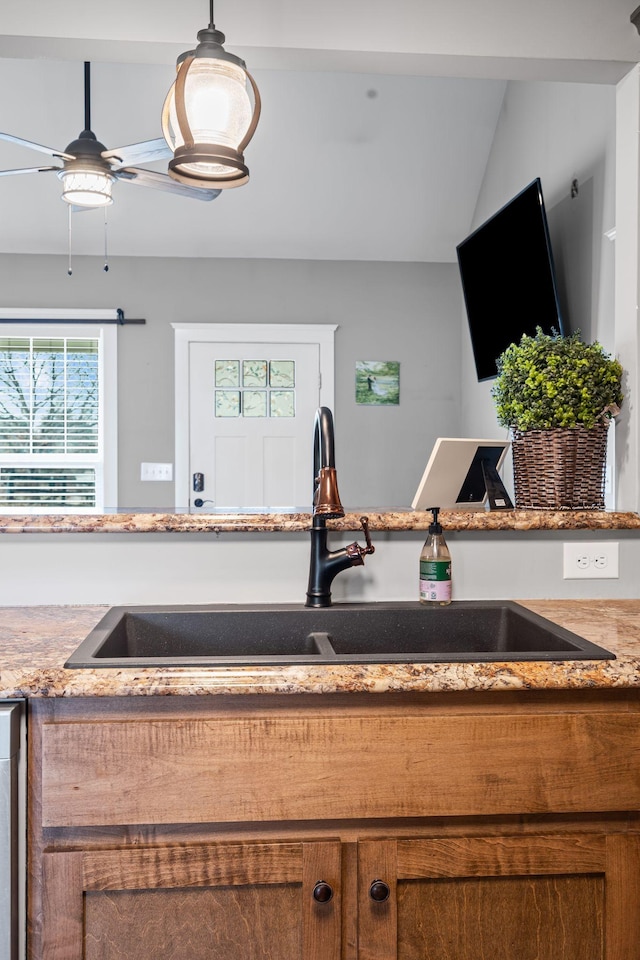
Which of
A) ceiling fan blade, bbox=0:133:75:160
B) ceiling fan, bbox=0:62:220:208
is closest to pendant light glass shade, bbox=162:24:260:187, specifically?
ceiling fan, bbox=0:62:220:208

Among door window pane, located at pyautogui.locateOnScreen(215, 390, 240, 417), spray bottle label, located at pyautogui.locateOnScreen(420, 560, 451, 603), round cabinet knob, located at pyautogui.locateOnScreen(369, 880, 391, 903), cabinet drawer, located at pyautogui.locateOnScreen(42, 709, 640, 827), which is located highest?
door window pane, located at pyautogui.locateOnScreen(215, 390, 240, 417)

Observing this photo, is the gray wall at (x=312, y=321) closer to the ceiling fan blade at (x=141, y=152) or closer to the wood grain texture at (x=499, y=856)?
the ceiling fan blade at (x=141, y=152)

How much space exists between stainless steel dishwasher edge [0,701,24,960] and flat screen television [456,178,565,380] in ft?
7.19

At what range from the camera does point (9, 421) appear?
15.4 feet

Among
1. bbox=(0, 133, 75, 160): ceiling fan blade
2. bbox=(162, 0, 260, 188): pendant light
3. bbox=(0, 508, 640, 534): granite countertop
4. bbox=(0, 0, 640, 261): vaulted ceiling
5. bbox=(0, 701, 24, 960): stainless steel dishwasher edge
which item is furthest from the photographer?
bbox=(0, 0, 640, 261): vaulted ceiling

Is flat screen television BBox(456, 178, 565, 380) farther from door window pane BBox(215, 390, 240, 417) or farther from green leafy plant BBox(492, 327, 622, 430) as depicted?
door window pane BBox(215, 390, 240, 417)

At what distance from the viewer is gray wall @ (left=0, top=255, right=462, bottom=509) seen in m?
4.65

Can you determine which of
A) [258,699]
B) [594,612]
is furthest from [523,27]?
[258,699]

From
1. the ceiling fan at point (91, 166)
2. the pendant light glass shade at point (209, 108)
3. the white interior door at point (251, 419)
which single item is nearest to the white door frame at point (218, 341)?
the white interior door at point (251, 419)

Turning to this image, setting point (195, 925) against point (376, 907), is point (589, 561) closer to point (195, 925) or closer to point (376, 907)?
point (376, 907)

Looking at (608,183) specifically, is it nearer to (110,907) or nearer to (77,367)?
(110,907)

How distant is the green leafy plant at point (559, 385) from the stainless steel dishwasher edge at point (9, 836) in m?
1.17

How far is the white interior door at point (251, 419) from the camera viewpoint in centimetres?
466

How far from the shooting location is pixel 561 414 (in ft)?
5.45
